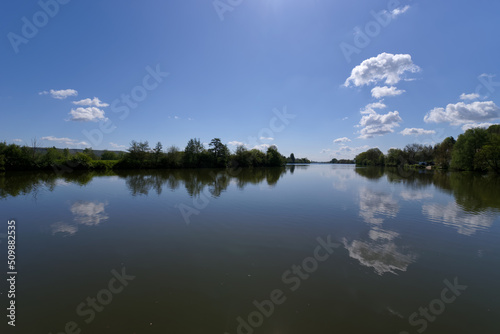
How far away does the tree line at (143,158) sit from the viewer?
4007 cm

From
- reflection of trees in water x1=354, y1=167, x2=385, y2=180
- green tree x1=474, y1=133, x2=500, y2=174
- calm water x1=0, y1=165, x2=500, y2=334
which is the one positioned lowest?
calm water x1=0, y1=165, x2=500, y2=334

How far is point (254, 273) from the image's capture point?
558 centimetres

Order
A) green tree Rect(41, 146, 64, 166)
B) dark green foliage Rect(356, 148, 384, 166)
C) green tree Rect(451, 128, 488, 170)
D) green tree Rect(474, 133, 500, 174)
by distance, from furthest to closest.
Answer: dark green foliage Rect(356, 148, 384, 166), green tree Rect(451, 128, 488, 170), green tree Rect(474, 133, 500, 174), green tree Rect(41, 146, 64, 166)

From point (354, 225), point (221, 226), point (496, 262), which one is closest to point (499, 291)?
point (496, 262)

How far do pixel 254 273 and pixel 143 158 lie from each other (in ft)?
198

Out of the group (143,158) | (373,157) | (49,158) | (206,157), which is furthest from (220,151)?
(373,157)

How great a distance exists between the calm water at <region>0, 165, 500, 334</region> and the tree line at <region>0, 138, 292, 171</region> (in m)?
42.9

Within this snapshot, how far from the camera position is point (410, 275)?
5590 millimetres

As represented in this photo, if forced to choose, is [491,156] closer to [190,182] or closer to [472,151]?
[472,151]

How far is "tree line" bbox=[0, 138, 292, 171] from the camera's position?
40.1 metres

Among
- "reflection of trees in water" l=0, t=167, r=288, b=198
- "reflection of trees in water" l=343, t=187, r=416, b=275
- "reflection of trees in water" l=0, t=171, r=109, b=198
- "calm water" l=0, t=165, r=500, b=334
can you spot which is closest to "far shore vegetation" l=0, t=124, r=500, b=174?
"reflection of trees in water" l=0, t=167, r=288, b=198

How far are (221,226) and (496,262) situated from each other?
9.34 metres

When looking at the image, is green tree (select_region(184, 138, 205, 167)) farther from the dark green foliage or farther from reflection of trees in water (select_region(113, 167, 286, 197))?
the dark green foliage

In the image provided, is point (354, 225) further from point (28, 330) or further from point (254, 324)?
point (28, 330)
